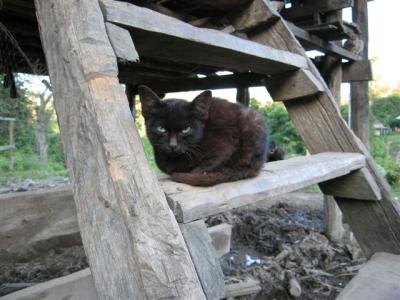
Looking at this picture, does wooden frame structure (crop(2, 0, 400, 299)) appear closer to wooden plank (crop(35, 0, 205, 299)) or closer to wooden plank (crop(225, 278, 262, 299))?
wooden plank (crop(35, 0, 205, 299))

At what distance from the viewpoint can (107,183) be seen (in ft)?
2.87

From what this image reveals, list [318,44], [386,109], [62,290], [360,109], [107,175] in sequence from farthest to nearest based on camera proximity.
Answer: [386,109], [360,109], [318,44], [62,290], [107,175]

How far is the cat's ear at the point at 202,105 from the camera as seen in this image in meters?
1.51

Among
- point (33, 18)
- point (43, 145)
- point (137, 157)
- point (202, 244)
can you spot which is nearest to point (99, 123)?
point (137, 157)

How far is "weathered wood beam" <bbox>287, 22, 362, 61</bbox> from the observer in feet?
→ 11.3

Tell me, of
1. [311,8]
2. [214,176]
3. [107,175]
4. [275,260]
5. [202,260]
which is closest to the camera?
[107,175]

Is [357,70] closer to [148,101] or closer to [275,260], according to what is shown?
[275,260]

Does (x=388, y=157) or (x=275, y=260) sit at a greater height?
(x=388, y=157)

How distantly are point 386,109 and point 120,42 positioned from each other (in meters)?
20.9

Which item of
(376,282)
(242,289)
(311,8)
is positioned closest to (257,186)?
(376,282)

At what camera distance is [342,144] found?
6.48 feet

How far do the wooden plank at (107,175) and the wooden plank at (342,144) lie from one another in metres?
1.24

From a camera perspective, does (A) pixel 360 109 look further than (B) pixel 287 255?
Yes

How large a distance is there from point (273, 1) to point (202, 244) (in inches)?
111
